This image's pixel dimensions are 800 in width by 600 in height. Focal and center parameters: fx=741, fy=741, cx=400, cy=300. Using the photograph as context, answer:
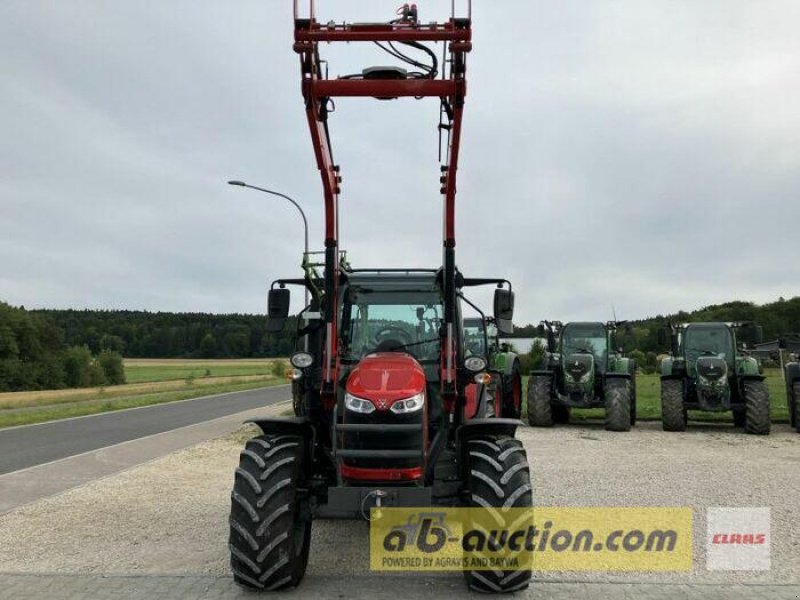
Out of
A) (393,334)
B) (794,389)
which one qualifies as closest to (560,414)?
(794,389)

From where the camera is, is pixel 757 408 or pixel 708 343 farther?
pixel 708 343

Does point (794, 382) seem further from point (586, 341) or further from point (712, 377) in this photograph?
point (586, 341)

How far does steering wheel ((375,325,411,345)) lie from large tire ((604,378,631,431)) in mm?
10687

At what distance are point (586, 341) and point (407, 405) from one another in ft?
44.3

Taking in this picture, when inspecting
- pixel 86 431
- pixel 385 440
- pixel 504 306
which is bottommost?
pixel 86 431

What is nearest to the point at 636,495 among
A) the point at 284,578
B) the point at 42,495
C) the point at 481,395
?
the point at 481,395

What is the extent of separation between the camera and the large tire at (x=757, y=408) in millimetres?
15273

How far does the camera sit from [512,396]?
18.7 meters

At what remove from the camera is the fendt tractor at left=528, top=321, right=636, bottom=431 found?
641 inches

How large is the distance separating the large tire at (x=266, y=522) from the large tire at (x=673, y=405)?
12356 millimetres

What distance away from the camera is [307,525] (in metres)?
5.53

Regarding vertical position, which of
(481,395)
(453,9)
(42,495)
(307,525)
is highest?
(453,9)

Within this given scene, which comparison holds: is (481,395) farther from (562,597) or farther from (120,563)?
(120,563)

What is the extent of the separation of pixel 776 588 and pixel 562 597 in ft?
5.20
